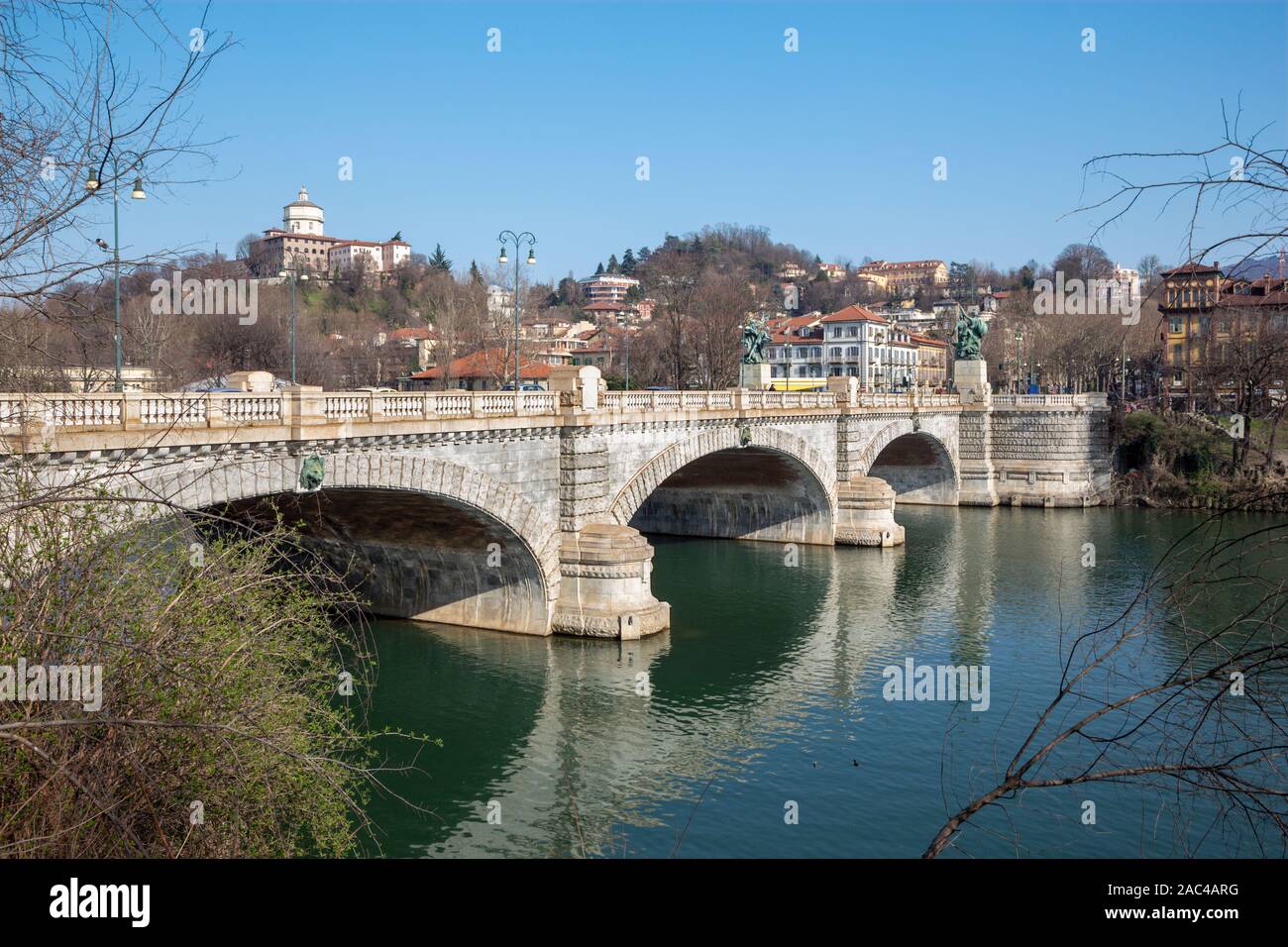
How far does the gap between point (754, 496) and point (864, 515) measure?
4690 mm

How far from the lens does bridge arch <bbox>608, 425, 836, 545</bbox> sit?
43000 mm

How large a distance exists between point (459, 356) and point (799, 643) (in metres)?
51.7

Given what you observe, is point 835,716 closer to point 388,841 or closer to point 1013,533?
point 388,841

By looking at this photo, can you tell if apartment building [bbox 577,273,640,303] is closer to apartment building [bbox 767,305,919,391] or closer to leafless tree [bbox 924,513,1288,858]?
apartment building [bbox 767,305,919,391]

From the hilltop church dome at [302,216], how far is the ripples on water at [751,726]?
131 meters

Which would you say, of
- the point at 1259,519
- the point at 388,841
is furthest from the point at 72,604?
the point at 1259,519

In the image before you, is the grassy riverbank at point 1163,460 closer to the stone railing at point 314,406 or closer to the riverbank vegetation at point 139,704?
the stone railing at point 314,406

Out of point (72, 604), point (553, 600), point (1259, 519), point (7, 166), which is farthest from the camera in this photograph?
point (1259, 519)

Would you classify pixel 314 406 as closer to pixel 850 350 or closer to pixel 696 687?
pixel 696 687

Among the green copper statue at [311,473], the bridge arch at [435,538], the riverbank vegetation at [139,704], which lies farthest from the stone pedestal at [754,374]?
the riverbank vegetation at [139,704]

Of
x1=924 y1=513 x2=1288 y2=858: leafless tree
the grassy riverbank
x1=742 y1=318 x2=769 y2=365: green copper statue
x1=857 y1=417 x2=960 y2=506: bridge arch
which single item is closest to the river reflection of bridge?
x1=924 y1=513 x2=1288 y2=858: leafless tree

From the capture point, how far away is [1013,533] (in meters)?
48.7
